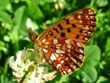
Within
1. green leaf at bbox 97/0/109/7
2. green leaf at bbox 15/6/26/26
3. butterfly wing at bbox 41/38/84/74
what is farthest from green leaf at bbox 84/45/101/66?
green leaf at bbox 97/0/109/7

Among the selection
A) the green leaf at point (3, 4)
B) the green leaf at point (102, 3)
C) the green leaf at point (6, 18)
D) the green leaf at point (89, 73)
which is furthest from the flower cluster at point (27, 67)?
the green leaf at point (102, 3)

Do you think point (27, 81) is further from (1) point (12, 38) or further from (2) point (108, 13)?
(2) point (108, 13)

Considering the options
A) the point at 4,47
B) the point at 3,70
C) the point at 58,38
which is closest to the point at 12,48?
the point at 4,47

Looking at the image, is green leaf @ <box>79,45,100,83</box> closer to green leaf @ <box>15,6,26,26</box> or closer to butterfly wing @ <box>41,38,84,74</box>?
butterfly wing @ <box>41,38,84,74</box>

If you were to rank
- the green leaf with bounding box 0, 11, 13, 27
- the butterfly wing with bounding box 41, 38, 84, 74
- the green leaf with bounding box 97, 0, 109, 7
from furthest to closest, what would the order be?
the green leaf with bounding box 97, 0, 109, 7
the green leaf with bounding box 0, 11, 13, 27
the butterfly wing with bounding box 41, 38, 84, 74

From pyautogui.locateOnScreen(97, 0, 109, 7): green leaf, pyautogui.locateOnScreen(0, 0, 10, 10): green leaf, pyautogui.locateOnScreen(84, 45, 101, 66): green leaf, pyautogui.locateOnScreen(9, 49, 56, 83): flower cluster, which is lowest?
pyautogui.locateOnScreen(84, 45, 101, 66): green leaf

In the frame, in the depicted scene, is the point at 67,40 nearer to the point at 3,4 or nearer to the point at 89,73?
the point at 89,73

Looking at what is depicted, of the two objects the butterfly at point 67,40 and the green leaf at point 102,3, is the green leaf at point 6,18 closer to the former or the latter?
the butterfly at point 67,40
